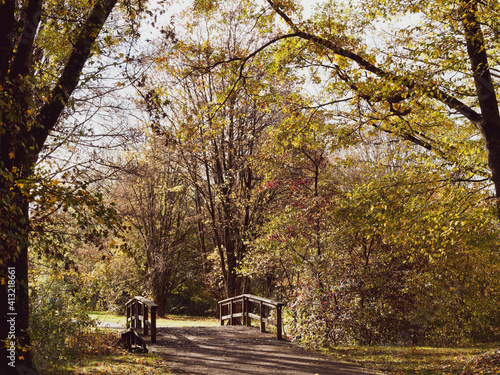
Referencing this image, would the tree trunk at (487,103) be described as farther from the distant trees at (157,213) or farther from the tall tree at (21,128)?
the distant trees at (157,213)

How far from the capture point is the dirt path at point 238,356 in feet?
23.7

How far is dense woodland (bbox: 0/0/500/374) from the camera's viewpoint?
202 inches

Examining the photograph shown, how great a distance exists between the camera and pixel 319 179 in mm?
12273

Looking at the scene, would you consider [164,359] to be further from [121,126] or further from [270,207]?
[270,207]

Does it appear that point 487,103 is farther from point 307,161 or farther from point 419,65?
A: point 307,161

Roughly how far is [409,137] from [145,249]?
603 inches

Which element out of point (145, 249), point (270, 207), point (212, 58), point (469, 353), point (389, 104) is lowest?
point (469, 353)

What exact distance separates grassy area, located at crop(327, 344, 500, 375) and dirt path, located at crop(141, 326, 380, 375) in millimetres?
570

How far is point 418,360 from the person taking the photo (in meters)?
8.45

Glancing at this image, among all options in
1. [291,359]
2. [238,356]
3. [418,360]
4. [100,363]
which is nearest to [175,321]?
[100,363]

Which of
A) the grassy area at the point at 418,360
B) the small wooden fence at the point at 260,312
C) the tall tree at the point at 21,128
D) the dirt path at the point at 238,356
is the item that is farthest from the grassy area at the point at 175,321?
the tall tree at the point at 21,128

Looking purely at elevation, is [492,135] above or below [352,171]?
below

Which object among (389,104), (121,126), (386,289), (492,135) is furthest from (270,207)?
(492,135)

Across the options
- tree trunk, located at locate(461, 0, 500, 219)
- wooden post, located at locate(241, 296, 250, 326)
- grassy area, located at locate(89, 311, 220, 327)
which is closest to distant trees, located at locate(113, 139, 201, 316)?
grassy area, located at locate(89, 311, 220, 327)
